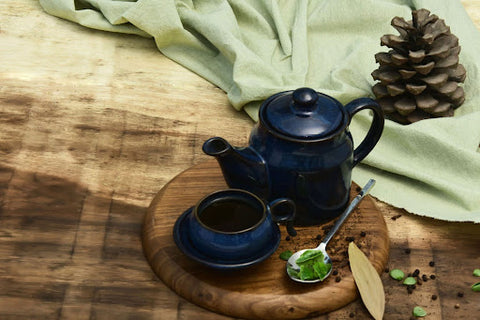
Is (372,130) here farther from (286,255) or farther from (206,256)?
(206,256)

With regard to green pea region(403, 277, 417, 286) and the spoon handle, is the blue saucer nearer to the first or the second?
the spoon handle

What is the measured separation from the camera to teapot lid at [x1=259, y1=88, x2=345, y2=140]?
121 centimetres

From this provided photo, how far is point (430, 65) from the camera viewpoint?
5.16ft

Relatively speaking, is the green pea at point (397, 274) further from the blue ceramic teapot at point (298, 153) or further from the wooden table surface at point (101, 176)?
the blue ceramic teapot at point (298, 153)

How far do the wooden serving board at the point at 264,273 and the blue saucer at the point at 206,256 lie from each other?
47mm

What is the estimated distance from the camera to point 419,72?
1586mm

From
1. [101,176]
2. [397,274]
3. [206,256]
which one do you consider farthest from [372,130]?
[101,176]

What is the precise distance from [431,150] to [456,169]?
65 millimetres

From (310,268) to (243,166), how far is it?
0.69ft

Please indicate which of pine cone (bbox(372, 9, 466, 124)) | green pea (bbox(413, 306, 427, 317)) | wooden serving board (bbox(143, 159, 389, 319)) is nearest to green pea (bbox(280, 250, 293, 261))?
wooden serving board (bbox(143, 159, 389, 319))

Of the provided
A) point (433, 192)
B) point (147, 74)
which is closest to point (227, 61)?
point (147, 74)

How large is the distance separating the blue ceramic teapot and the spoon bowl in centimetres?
4

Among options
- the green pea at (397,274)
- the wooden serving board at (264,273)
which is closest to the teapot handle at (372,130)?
the wooden serving board at (264,273)

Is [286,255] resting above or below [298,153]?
below
